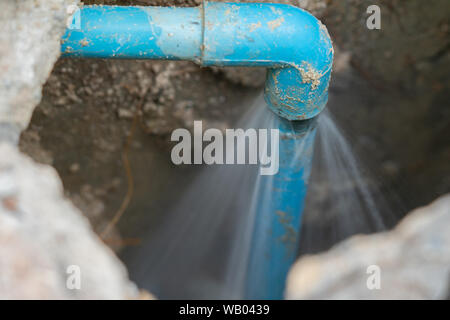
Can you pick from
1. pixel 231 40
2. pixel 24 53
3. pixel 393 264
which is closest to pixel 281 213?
pixel 393 264

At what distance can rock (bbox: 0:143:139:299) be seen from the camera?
76cm

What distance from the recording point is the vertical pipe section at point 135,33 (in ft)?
3.61

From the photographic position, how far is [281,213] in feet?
5.65

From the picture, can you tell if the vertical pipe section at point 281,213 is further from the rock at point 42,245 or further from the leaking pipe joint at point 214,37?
the rock at point 42,245

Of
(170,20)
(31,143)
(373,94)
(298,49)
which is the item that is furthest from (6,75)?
(373,94)

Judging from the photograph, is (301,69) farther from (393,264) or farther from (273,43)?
(393,264)

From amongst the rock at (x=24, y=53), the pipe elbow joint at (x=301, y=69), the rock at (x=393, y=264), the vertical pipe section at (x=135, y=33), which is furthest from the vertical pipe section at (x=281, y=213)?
the rock at (x=24, y=53)

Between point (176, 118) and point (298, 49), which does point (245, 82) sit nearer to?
point (176, 118)

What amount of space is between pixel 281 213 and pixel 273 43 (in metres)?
0.73

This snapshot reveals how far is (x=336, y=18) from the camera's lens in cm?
174

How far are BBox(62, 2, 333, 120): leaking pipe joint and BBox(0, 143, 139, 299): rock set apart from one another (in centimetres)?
35

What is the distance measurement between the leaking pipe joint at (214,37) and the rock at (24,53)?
0.07m

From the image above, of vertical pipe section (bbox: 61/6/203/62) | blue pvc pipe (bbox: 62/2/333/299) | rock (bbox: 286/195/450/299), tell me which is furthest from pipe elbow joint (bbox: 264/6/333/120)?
rock (bbox: 286/195/450/299)

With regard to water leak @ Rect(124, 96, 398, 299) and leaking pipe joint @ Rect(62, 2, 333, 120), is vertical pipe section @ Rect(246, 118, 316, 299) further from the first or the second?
leaking pipe joint @ Rect(62, 2, 333, 120)
